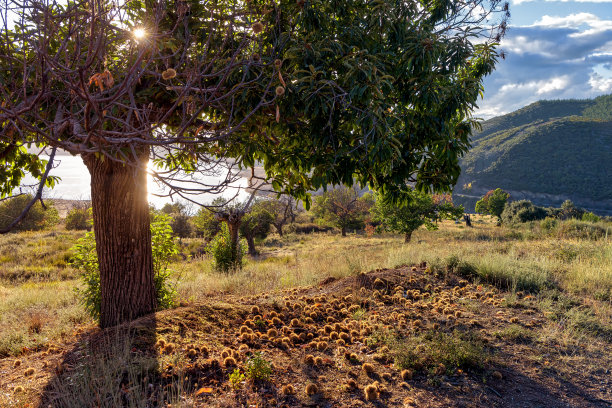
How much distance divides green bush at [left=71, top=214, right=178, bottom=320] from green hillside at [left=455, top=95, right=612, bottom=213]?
200 feet

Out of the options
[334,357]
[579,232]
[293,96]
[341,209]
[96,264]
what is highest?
[293,96]

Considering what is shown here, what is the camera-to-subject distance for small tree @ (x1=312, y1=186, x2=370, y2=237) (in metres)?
38.2

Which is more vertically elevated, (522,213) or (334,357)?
(334,357)

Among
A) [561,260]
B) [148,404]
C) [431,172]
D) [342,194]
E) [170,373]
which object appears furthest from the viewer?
[342,194]

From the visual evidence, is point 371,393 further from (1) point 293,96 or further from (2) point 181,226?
(2) point 181,226

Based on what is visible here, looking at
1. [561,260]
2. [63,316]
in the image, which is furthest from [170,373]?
[561,260]

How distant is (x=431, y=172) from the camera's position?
4234 mm

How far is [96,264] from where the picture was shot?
5730mm

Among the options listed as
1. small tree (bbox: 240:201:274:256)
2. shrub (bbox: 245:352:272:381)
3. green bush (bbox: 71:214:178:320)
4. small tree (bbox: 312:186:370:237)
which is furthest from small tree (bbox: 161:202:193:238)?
shrub (bbox: 245:352:272:381)

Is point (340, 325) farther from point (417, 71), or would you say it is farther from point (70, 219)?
point (70, 219)

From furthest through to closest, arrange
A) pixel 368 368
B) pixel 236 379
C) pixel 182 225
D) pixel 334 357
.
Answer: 1. pixel 182 225
2. pixel 334 357
3. pixel 368 368
4. pixel 236 379

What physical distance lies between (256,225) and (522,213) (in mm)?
29100

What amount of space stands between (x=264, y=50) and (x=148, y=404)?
146 inches

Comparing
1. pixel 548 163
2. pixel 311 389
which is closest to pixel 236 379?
pixel 311 389
